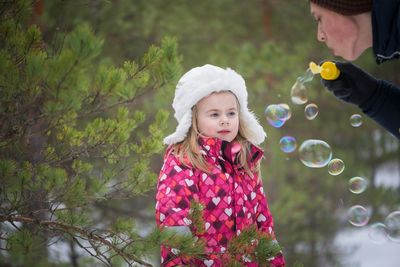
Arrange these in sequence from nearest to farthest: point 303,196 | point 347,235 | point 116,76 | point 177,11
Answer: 1. point 116,76
2. point 177,11
3. point 303,196
4. point 347,235

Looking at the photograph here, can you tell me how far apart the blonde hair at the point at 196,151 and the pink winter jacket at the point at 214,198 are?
0.02 metres

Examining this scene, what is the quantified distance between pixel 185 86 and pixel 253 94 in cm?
431

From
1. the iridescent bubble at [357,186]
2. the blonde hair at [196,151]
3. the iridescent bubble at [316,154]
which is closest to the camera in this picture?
the blonde hair at [196,151]

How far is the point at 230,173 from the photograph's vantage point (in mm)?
2986

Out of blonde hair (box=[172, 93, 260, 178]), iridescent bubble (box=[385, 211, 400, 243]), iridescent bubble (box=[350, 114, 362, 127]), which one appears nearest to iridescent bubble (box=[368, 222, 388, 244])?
iridescent bubble (box=[385, 211, 400, 243])

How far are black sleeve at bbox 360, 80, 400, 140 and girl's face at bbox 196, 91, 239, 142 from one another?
2.06 feet

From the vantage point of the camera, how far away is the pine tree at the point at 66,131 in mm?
2385

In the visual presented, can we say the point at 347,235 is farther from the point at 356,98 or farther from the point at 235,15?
the point at 356,98

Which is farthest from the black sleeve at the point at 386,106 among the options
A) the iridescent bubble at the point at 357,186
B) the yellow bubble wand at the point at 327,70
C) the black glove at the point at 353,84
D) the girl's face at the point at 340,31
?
the iridescent bubble at the point at 357,186

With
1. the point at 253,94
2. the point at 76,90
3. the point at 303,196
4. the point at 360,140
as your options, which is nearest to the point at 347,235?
the point at 360,140

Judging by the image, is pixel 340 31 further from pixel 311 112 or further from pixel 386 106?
pixel 311 112

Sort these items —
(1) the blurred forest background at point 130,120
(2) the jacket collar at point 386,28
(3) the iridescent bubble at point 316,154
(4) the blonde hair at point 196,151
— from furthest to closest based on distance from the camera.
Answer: (3) the iridescent bubble at point 316,154, (4) the blonde hair at point 196,151, (1) the blurred forest background at point 130,120, (2) the jacket collar at point 386,28

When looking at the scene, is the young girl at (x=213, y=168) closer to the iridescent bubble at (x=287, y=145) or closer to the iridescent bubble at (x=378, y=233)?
the iridescent bubble at (x=287, y=145)

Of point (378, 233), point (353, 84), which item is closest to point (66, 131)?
point (353, 84)
